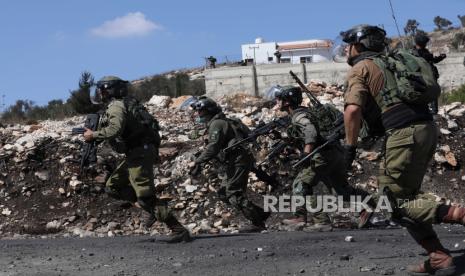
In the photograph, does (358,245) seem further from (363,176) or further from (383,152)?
(363,176)

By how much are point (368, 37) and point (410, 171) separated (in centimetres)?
104

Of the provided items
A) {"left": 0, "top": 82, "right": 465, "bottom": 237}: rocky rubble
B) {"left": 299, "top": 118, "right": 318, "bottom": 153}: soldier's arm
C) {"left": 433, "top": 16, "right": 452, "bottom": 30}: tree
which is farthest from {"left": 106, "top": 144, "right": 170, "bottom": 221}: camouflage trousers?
{"left": 433, "top": 16, "right": 452, "bottom": 30}: tree

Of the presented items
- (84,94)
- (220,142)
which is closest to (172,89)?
(84,94)

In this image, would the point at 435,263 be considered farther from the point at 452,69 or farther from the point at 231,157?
the point at 452,69

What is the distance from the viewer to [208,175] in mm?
11938

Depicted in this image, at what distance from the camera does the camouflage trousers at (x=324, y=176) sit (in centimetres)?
822

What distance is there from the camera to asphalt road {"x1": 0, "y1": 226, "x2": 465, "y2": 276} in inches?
209

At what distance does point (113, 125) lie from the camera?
701cm

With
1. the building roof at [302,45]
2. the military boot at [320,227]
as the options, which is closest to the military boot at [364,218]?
the military boot at [320,227]

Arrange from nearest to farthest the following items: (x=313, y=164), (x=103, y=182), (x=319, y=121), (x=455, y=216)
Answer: (x=455, y=216) → (x=313, y=164) → (x=319, y=121) → (x=103, y=182)

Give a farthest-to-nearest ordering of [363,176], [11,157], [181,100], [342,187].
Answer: [181,100] → [11,157] → [363,176] → [342,187]

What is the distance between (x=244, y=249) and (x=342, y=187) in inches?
100

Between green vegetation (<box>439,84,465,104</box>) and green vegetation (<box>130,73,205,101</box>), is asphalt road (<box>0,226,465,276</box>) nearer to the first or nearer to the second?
green vegetation (<box>439,84,465,104</box>)

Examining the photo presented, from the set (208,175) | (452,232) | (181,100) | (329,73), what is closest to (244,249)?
(452,232)
